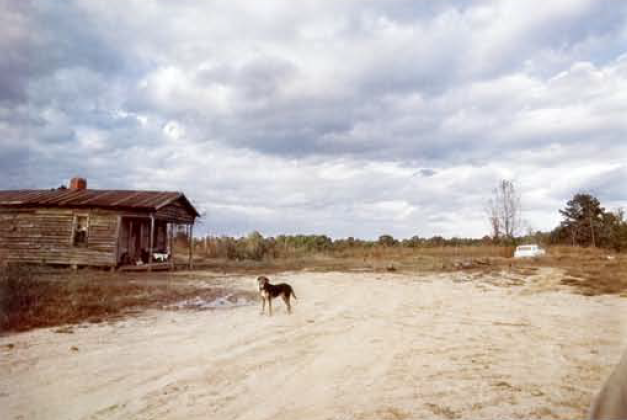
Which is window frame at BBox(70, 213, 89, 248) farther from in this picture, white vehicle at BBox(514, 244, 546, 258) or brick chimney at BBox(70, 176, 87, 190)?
white vehicle at BBox(514, 244, 546, 258)

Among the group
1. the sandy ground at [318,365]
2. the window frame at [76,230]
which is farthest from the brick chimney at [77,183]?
the sandy ground at [318,365]

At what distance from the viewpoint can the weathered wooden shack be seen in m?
19.0

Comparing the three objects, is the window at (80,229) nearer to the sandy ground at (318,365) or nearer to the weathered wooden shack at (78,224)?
the weathered wooden shack at (78,224)

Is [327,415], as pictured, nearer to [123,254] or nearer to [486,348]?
[486,348]

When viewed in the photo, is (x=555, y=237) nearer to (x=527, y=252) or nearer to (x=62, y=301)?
(x=527, y=252)

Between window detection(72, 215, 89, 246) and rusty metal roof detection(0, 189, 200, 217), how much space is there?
2.29 ft

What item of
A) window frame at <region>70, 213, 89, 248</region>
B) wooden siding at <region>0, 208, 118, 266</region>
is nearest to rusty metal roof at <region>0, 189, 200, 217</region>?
wooden siding at <region>0, 208, 118, 266</region>

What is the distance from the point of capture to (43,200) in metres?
19.7

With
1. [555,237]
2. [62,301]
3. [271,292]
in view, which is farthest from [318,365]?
[555,237]

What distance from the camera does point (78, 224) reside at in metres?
19.5

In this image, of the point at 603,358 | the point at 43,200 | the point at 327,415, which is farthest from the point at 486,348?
the point at 43,200

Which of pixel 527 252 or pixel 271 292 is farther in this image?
pixel 527 252

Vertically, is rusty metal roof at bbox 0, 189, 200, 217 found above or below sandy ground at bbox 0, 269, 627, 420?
above

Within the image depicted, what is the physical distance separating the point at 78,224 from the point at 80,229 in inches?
10.2
